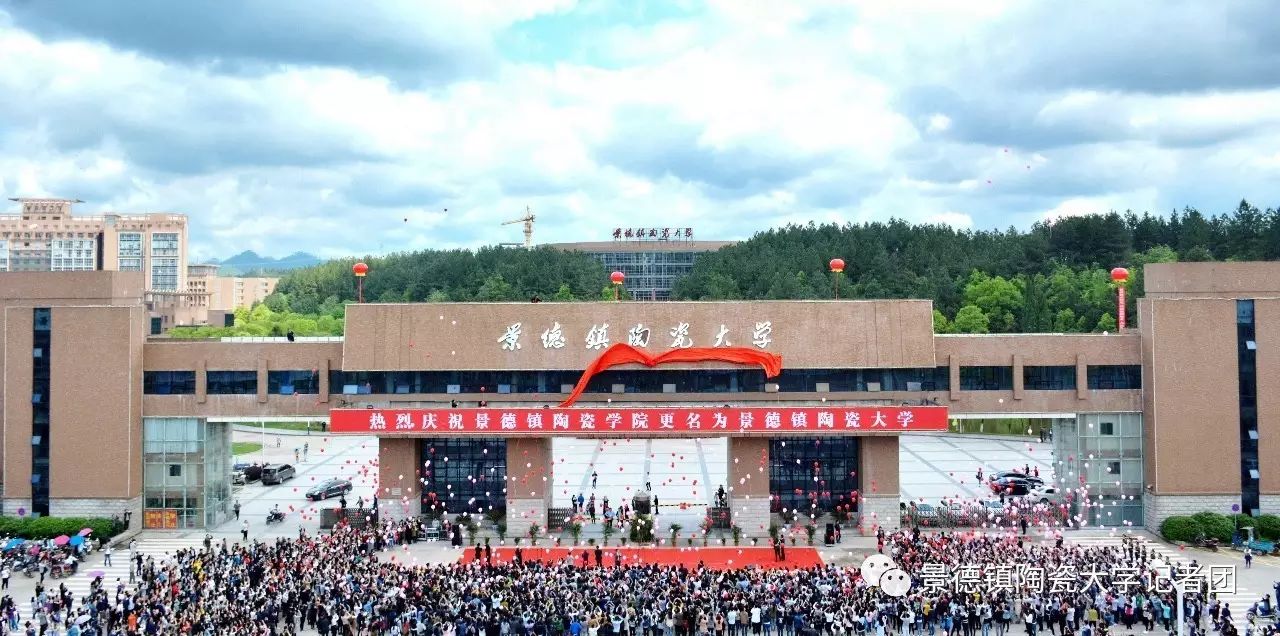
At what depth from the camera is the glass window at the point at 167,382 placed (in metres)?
34.7

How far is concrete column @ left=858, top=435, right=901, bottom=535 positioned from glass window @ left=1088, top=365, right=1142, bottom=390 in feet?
22.3

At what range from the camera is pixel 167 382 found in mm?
34750

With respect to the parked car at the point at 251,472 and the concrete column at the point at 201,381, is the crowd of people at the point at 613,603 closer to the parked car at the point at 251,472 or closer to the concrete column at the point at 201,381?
the concrete column at the point at 201,381

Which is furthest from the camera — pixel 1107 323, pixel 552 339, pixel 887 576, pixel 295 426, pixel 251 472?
pixel 295 426

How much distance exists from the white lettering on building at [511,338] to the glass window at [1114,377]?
1793cm

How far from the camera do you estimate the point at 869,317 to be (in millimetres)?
33906

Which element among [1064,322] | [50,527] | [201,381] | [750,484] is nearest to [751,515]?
[750,484]

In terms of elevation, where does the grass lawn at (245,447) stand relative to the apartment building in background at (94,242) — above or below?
below

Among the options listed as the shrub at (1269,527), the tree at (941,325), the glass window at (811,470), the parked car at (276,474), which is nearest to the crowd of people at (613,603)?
the shrub at (1269,527)

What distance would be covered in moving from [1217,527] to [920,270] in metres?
52.3

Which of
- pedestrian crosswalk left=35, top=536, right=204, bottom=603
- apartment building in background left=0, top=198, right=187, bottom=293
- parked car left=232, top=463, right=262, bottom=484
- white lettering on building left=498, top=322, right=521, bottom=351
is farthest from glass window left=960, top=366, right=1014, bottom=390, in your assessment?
apartment building in background left=0, top=198, right=187, bottom=293

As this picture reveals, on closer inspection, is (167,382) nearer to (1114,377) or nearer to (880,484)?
(880,484)

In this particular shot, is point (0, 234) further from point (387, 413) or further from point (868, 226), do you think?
point (387, 413)

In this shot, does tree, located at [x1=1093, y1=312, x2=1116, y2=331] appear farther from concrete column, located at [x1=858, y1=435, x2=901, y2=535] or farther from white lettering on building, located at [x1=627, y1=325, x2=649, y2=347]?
white lettering on building, located at [x1=627, y1=325, x2=649, y2=347]
